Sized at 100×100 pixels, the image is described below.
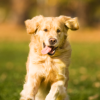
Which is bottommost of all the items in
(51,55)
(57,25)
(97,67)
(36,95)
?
(97,67)

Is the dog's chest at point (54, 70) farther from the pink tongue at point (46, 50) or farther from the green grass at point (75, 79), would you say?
the green grass at point (75, 79)

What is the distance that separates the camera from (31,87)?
436 cm

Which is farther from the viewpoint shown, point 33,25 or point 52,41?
point 33,25

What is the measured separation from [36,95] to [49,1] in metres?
21.3

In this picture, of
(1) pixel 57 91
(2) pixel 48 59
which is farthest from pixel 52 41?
(1) pixel 57 91

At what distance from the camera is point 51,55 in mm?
4336

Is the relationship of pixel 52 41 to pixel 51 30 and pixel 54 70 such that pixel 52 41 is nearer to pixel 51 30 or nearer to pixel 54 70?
pixel 51 30

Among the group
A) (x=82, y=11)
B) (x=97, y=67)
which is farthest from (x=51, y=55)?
(x=82, y=11)

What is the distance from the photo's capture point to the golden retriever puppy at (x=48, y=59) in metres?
4.30

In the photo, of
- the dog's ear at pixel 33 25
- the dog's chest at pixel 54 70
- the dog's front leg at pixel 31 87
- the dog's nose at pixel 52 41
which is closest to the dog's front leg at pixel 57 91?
the dog's chest at pixel 54 70

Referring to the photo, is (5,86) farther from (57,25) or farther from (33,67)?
(57,25)

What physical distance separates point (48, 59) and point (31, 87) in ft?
1.76

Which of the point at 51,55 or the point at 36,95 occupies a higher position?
the point at 51,55

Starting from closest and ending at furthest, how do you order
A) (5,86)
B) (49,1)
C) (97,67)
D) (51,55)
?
(51,55), (5,86), (97,67), (49,1)
